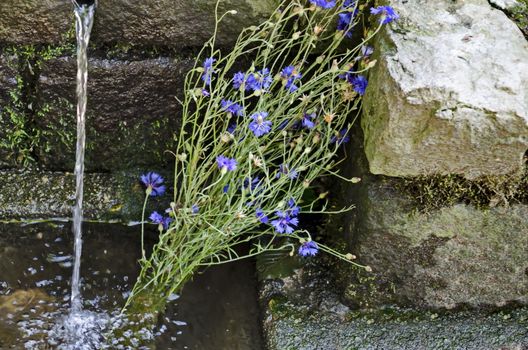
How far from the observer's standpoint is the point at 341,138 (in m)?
2.56

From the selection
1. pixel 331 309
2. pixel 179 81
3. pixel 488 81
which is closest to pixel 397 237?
pixel 331 309

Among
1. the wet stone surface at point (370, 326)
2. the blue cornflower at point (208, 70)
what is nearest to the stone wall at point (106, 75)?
the blue cornflower at point (208, 70)

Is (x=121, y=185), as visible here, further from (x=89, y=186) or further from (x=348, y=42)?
(x=348, y=42)

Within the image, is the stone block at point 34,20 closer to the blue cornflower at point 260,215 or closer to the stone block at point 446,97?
the blue cornflower at point 260,215

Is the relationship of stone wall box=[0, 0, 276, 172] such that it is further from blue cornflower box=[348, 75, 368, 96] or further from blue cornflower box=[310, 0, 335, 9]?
blue cornflower box=[348, 75, 368, 96]

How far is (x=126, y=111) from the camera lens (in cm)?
279

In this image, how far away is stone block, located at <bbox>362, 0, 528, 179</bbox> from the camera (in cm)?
220

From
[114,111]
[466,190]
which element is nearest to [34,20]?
[114,111]

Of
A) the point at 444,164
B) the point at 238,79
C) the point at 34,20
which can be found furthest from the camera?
the point at 34,20

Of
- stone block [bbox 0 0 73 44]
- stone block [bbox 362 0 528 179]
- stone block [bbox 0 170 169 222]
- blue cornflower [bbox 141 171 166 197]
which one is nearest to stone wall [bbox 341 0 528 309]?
stone block [bbox 362 0 528 179]

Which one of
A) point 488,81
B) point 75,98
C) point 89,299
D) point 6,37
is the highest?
point 488,81

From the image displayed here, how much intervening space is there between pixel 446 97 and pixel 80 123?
134cm

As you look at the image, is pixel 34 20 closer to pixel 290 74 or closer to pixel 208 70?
pixel 208 70

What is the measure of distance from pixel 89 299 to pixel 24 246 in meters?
0.39
